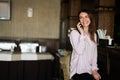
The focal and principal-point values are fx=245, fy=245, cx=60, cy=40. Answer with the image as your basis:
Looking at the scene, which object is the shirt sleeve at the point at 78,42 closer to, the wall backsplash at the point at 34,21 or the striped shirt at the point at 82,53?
the striped shirt at the point at 82,53

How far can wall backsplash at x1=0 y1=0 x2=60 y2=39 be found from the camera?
683 cm

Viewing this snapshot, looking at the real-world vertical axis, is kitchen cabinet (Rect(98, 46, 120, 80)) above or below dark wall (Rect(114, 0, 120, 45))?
below

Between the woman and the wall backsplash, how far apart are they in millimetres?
4366

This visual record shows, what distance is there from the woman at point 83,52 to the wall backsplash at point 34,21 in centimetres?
437

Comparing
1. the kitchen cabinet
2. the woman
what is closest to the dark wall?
the kitchen cabinet

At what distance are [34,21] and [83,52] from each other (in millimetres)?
4518

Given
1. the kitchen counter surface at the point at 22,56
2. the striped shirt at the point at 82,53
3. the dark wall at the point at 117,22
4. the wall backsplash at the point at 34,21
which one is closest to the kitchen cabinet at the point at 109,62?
the striped shirt at the point at 82,53

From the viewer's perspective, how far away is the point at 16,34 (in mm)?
6891

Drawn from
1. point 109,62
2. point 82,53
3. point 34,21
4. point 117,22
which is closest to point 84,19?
point 82,53

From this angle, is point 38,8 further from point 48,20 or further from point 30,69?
point 30,69

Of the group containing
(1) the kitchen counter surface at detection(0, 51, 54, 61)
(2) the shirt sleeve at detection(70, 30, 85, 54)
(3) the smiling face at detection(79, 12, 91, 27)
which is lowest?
(1) the kitchen counter surface at detection(0, 51, 54, 61)

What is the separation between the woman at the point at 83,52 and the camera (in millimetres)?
2543

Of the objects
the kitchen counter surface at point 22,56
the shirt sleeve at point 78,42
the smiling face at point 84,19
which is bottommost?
the kitchen counter surface at point 22,56

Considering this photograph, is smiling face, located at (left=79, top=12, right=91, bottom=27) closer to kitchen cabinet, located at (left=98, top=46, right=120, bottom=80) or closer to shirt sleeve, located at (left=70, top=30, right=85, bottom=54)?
shirt sleeve, located at (left=70, top=30, right=85, bottom=54)
